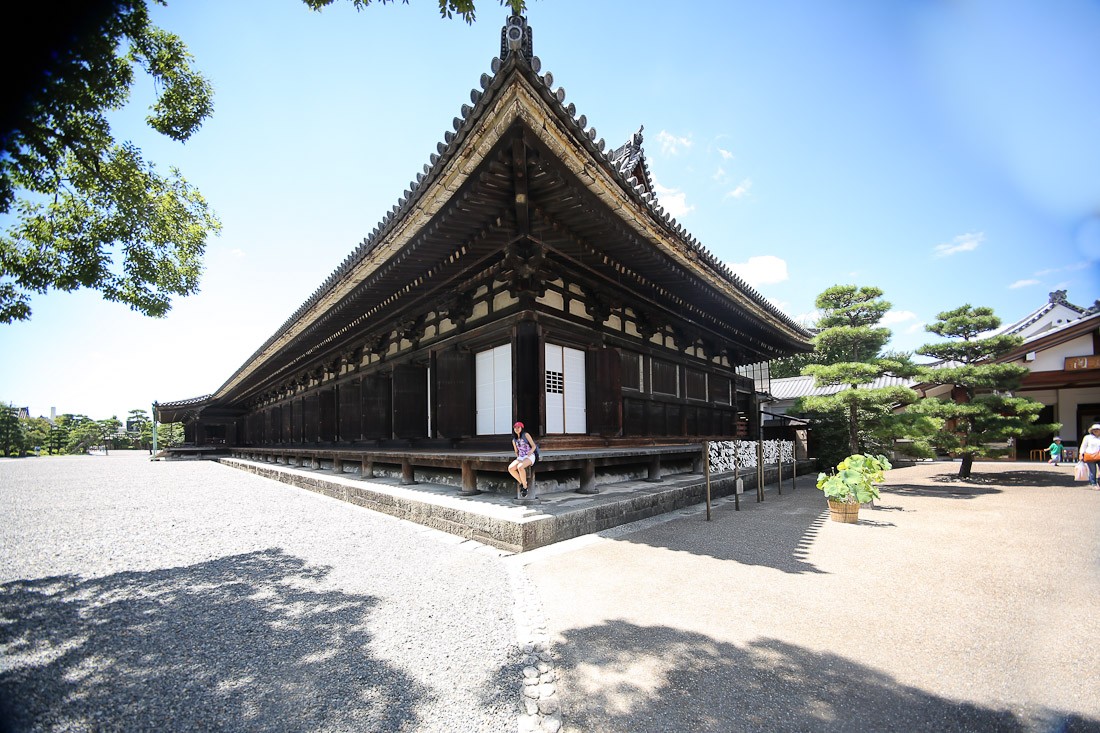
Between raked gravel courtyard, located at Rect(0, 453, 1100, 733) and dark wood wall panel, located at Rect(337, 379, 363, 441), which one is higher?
dark wood wall panel, located at Rect(337, 379, 363, 441)

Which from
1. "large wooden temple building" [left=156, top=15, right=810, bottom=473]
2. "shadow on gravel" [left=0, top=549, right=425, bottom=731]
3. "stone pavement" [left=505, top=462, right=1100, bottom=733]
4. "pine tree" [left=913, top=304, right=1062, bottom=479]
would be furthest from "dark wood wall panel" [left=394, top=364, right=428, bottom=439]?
"pine tree" [left=913, top=304, right=1062, bottom=479]

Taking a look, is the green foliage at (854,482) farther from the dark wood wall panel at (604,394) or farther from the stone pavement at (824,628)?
the dark wood wall panel at (604,394)

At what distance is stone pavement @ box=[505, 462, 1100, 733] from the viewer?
231 cm

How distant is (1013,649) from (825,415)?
1654cm

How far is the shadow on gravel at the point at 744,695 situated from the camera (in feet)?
7.22

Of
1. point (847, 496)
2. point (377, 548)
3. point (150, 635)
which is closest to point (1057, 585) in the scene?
point (847, 496)

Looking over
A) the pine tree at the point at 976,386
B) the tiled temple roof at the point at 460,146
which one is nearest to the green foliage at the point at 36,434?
the tiled temple roof at the point at 460,146

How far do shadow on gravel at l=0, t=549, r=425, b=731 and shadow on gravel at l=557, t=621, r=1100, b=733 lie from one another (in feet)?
3.40

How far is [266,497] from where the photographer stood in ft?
33.8

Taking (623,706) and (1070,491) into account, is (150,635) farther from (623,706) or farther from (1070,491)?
(1070,491)

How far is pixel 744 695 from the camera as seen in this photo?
7.98 feet

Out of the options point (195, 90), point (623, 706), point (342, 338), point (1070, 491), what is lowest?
point (1070, 491)

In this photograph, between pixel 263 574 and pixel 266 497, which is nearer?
pixel 263 574

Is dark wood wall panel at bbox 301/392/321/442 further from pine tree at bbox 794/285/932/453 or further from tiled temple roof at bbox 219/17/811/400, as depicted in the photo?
pine tree at bbox 794/285/932/453
